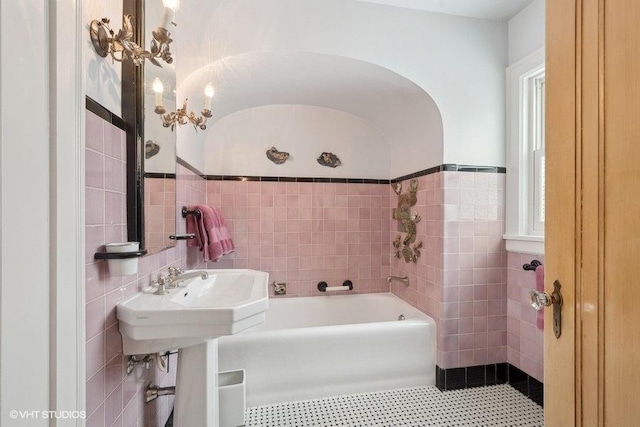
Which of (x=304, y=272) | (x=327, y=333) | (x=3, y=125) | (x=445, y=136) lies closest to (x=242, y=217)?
(x=304, y=272)

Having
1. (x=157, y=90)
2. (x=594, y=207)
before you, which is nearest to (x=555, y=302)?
(x=594, y=207)

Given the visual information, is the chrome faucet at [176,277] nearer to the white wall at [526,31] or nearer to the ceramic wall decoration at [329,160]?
the ceramic wall decoration at [329,160]

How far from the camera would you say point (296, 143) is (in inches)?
107

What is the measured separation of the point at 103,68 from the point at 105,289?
0.75 m

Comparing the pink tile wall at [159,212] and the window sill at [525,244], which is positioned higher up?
the pink tile wall at [159,212]

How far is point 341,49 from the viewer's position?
5.93 ft

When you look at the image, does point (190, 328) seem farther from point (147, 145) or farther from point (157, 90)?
point (157, 90)

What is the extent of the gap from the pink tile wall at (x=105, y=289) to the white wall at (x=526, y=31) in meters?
2.39

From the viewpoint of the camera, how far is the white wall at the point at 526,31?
182cm

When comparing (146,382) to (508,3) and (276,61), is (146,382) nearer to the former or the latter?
(276,61)

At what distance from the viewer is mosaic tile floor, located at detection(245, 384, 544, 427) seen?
1675 mm

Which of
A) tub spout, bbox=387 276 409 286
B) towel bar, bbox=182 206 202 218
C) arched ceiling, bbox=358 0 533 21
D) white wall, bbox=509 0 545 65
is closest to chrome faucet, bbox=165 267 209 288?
towel bar, bbox=182 206 202 218

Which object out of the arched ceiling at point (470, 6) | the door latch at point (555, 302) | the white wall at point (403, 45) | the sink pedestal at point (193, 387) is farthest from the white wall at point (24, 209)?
the arched ceiling at point (470, 6)

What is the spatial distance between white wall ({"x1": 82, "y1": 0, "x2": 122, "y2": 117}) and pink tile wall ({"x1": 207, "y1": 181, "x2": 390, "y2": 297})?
5.00 feet
